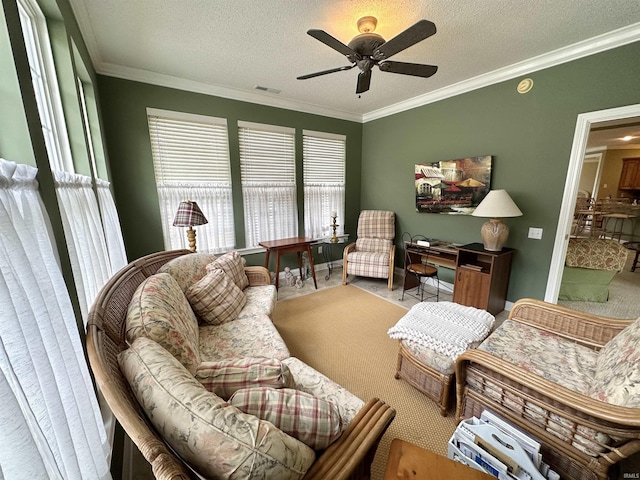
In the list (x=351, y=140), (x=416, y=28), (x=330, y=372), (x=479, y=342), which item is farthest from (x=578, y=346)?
(x=351, y=140)

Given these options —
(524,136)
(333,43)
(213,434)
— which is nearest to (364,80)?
(333,43)

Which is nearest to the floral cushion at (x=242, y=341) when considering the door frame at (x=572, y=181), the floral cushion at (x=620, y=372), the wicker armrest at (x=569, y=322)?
the floral cushion at (x=620, y=372)

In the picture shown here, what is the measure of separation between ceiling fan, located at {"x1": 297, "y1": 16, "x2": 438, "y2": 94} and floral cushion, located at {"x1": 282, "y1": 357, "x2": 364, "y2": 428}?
6.87 feet

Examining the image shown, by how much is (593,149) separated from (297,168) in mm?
7983

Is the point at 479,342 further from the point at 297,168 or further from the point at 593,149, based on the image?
the point at 593,149

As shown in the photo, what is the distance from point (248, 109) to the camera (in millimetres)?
3523

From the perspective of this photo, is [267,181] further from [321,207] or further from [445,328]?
[445,328]

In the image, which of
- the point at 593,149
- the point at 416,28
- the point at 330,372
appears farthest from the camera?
the point at 593,149

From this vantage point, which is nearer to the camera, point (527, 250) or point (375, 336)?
point (375, 336)

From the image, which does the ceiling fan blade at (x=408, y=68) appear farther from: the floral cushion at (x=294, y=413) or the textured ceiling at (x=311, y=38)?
the floral cushion at (x=294, y=413)

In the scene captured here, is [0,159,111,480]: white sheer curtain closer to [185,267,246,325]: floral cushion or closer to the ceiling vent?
[185,267,246,325]: floral cushion

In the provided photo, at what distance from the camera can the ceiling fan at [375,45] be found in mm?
1603

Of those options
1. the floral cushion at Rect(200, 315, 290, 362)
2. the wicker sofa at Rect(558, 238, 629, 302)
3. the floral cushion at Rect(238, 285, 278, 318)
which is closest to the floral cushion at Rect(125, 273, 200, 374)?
the floral cushion at Rect(200, 315, 290, 362)

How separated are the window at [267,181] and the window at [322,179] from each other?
0.89 feet
